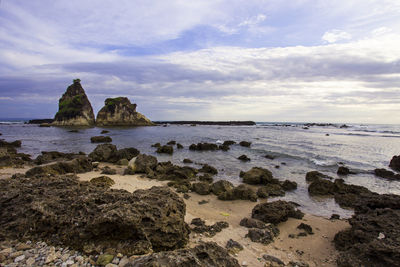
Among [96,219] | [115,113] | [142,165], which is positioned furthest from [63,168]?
[115,113]

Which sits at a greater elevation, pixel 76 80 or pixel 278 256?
pixel 76 80

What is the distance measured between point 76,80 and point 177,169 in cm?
9330

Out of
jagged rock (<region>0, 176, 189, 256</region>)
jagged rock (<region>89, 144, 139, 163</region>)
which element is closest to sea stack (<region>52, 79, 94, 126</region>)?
jagged rock (<region>89, 144, 139, 163</region>)

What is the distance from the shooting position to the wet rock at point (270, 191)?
10.3 m

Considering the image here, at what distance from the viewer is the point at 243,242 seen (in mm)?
5773

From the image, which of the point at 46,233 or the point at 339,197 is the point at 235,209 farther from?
the point at 46,233

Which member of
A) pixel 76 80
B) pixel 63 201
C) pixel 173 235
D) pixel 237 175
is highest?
pixel 76 80

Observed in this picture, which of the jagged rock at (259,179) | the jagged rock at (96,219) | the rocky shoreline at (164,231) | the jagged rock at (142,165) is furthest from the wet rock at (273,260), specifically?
the jagged rock at (142,165)

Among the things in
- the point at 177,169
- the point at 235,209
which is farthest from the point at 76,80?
the point at 235,209

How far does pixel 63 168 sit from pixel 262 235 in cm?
1183

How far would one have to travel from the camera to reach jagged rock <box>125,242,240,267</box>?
329 centimetres

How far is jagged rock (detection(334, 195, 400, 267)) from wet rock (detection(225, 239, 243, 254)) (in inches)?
86.1

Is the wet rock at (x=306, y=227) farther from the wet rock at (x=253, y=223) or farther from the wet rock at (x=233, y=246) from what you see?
the wet rock at (x=233, y=246)

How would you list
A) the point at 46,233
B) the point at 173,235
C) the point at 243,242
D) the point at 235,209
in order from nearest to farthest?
the point at 46,233 → the point at 173,235 → the point at 243,242 → the point at 235,209
